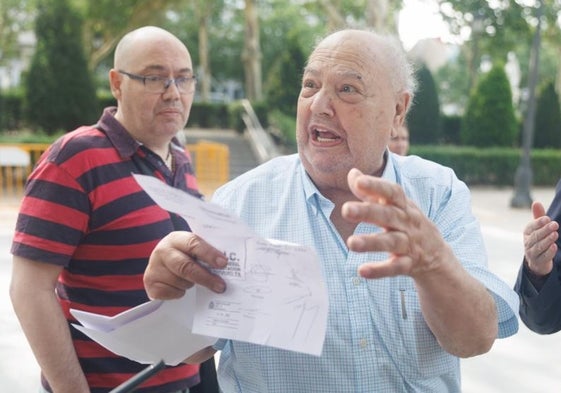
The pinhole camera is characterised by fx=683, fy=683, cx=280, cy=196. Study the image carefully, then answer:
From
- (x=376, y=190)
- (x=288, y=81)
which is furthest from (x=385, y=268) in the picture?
(x=288, y=81)

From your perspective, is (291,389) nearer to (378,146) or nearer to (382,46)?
(378,146)

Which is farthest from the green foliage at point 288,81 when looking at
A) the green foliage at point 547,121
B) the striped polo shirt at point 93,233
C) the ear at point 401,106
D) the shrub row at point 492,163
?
the ear at point 401,106

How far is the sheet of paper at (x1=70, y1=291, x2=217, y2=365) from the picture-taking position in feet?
5.11

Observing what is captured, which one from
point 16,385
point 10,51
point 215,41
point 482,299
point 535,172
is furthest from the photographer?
point 215,41

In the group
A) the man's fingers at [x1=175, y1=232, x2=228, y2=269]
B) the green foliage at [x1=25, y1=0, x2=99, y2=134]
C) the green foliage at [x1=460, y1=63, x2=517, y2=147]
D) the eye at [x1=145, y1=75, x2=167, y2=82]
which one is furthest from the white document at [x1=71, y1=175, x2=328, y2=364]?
the green foliage at [x1=460, y1=63, x2=517, y2=147]

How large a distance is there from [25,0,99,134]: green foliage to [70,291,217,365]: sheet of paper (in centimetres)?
1739

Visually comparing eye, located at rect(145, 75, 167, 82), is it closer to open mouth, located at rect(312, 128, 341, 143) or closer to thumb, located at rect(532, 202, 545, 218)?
open mouth, located at rect(312, 128, 341, 143)

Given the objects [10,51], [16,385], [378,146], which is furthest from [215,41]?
[378,146]

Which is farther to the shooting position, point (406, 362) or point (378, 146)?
point (378, 146)

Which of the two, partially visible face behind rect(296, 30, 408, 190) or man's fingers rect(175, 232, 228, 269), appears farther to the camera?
partially visible face behind rect(296, 30, 408, 190)

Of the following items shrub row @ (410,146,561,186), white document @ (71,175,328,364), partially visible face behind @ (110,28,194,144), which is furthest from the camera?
shrub row @ (410,146,561,186)

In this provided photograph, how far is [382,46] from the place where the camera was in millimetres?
1764

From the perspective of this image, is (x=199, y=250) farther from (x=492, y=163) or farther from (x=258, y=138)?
(x=492, y=163)

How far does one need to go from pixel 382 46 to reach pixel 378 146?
26cm
